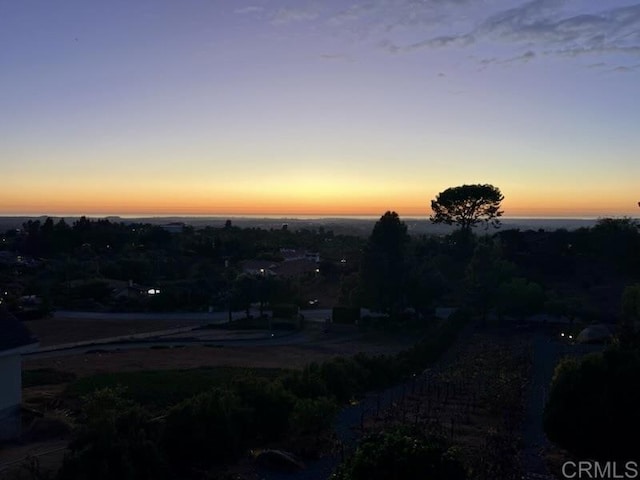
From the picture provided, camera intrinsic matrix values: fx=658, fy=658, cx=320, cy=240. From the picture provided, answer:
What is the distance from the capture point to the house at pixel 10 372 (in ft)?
46.2

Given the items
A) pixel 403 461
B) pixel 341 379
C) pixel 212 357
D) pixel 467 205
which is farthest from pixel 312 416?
pixel 467 205

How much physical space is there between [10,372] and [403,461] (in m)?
10.5

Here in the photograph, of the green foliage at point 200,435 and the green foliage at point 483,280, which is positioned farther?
the green foliage at point 483,280

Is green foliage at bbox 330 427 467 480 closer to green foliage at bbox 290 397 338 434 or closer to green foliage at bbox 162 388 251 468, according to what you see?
green foliage at bbox 162 388 251 468

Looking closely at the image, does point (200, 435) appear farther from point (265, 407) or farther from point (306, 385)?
point (306, 385)

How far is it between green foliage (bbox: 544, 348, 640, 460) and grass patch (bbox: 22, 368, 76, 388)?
17.1 meters

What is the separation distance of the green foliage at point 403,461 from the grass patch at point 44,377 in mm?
17286

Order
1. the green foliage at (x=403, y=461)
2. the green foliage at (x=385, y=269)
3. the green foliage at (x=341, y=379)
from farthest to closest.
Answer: the green foliage at (x=385, y=269)
the green foliage at (x=341, y=379)
the green foliage at (x=403, y=461)

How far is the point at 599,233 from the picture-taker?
56.5 meters

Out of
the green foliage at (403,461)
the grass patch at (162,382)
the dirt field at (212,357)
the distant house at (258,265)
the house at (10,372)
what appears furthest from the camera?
the distant house at (258,265)

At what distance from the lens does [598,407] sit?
10.8 meters

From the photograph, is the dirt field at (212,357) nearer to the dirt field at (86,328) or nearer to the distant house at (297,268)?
the dirt field at (86,328)

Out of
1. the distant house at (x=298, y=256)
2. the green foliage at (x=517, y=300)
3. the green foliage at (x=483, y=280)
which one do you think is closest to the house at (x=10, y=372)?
→ the green foliage at (x=483, y=280)

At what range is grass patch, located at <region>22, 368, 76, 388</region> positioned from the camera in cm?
2202
